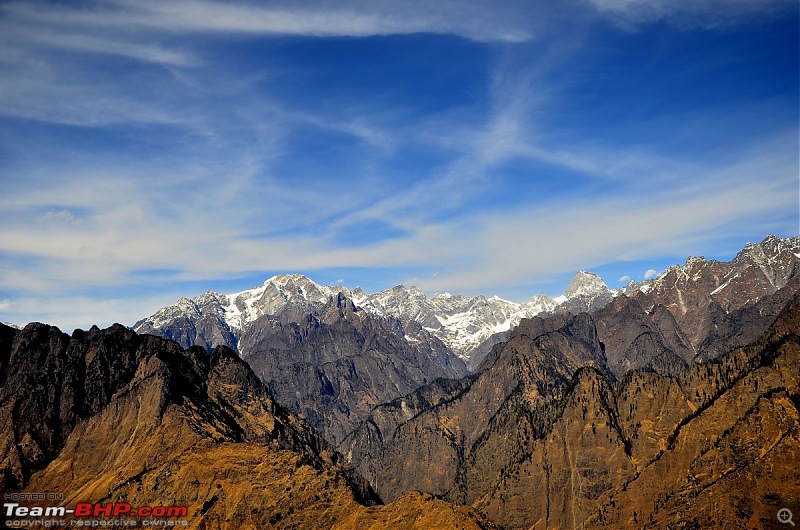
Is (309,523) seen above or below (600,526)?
above

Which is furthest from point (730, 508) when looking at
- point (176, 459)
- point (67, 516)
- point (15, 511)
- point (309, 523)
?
point (15, 511)

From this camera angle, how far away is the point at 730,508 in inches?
6107

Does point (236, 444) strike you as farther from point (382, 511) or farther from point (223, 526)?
point (382, 511)

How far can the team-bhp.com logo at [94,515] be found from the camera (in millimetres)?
167375

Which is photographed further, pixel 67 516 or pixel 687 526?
pixel 67 516

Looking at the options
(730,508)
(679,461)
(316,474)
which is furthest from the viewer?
(679,461)

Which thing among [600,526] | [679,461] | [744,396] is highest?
[744,396]

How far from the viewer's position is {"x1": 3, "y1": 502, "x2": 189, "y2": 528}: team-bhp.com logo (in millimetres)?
167375

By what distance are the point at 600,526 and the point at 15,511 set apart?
6269 inches

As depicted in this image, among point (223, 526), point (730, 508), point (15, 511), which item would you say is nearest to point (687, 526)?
point (730, 508)

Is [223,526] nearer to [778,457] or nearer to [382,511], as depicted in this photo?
[382,511]

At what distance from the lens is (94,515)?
578ft

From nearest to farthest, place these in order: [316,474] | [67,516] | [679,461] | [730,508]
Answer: [730,508]
[316,474]
[67,516]
[679,461]

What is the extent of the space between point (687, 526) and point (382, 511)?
6858 centimetres
